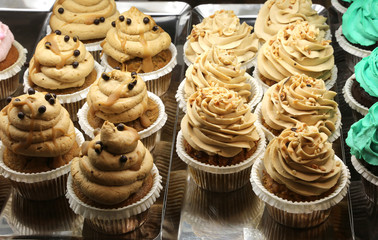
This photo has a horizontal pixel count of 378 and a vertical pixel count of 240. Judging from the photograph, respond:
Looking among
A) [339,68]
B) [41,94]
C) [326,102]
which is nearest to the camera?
[41,94]

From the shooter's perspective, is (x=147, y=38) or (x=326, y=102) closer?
(x=326, y=102)

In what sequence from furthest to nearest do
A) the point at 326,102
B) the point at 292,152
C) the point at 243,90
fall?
the point at 243,90, the point at 326,102, the point at 292,152

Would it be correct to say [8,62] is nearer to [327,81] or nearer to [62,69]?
[62,69]

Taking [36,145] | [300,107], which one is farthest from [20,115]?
[300,107]

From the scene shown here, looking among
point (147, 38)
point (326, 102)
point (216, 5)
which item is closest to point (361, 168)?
point (326, 102)

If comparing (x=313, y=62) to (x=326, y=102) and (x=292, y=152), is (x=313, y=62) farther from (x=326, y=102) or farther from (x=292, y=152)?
(x=292, y=152)

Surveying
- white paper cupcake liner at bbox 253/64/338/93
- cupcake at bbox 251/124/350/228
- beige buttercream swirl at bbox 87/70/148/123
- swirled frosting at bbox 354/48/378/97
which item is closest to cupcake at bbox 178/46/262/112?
white paper cupcake liner at bbox 253/64/338/93

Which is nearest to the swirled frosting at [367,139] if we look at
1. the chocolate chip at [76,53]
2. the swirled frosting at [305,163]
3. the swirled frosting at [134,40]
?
the swirled frosting at [305,163]
